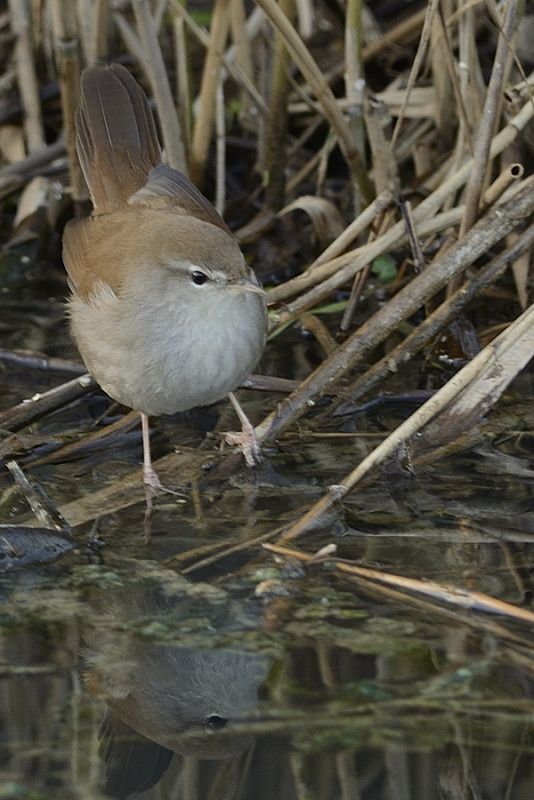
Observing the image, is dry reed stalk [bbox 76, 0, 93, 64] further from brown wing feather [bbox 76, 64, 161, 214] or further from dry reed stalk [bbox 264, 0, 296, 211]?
brown wing feather [bbox 76, 64, 161, 214]

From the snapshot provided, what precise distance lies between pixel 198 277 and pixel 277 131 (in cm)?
238

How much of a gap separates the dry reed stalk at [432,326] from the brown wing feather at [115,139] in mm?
1271

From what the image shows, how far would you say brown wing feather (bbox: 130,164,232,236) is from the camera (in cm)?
496

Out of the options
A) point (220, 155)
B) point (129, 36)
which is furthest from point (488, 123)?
point (129, 36)

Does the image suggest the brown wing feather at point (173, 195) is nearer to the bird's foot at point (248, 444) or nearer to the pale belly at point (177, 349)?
the pale belly at point (177, 349)

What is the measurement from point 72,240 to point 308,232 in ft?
5.83

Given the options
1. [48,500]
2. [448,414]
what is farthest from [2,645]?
[448,414]

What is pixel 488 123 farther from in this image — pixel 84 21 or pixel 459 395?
pixel 84 21

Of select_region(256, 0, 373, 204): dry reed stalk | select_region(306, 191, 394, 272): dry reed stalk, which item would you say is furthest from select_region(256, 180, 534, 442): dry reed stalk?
select_region(256, 0, 373, 204): dry reed stalk

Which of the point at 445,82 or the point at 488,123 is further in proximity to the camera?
the point at 445,82

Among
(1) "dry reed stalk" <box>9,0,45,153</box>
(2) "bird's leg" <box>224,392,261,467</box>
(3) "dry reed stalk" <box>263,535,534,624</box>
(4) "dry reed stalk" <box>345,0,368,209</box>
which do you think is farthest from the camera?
(1) "dry reed stalk" <box>9,0,45,153</box>

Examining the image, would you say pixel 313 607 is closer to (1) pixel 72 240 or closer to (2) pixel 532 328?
(2) pixel 532 328

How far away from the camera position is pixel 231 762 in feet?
9.23

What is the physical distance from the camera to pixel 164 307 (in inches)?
168
